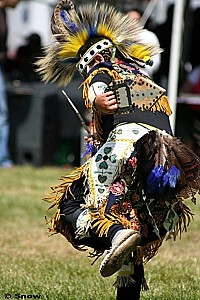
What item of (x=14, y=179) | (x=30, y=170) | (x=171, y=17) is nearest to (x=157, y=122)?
(x=14, y=179)

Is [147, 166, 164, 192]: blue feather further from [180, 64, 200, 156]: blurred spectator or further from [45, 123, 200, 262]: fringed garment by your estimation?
[180, 64, 200, 156]: blurred spectator

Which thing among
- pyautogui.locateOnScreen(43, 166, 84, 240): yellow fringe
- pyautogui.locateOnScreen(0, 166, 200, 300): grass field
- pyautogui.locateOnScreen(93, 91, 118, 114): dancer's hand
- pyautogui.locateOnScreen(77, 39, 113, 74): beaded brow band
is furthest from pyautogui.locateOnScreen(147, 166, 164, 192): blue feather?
pyautogui.locateOnScreen(0, 166, 200, 300): grass field

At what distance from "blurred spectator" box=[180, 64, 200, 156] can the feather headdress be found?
5.04m

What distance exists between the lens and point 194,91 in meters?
9.91

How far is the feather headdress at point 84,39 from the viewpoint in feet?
13.5

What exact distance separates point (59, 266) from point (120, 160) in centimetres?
157

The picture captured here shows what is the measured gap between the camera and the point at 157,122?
13.0 ft

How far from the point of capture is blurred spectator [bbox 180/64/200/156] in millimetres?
9453

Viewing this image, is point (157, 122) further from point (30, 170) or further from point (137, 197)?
point (30, 170)

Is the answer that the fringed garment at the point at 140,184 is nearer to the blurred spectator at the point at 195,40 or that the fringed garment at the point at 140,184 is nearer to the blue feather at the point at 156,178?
the blue feather at the point at 156,178

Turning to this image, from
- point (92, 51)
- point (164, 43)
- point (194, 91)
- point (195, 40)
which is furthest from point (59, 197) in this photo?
point (195, 40)

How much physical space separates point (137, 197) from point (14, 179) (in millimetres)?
4905

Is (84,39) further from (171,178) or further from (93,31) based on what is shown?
(171,178)

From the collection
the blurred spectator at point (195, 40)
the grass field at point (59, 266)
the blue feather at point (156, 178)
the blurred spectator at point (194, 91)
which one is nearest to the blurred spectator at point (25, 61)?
the blurred spectator at point (194, 91)
